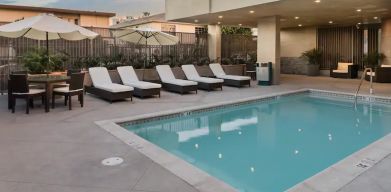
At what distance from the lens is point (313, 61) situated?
20.8m

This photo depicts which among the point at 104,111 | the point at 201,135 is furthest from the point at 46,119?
the point at 201,135

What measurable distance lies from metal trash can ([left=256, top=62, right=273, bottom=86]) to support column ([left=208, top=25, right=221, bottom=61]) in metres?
4.08

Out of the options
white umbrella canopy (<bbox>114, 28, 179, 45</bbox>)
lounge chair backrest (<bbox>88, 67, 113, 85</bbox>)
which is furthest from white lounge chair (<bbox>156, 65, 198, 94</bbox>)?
lounge chair backrest (<bbox>88, 67, 113, 85</bbox>)

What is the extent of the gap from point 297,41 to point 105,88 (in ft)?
50.6

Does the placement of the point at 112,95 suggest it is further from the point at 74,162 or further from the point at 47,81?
the point at 74,162

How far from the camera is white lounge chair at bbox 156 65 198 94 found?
11.9 m

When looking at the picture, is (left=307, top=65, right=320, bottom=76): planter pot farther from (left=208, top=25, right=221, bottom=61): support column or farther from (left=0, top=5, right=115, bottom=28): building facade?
(left=0, top=5, right=115, bottom=28): building facade

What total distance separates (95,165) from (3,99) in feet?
25.4

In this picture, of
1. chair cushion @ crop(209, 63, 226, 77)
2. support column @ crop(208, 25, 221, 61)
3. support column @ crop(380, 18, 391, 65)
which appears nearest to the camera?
chair cushion @ crop(209, 63, 226, 77)

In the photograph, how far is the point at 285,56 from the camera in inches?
903

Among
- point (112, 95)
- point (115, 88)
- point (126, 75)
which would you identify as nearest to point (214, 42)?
point (126, 75)

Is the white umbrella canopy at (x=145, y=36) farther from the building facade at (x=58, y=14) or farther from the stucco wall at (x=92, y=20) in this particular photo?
the stucco wall at (x=92, y=20)

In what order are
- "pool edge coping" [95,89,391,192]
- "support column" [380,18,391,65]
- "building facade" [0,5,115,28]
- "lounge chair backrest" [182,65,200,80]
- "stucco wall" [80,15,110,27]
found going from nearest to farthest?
"pool edge coping" [95,89,391,192]
"lounge chair backrest" [182,65,200,80]
"support column" [380,18,391,65]
"building facade" [0,5,115,28]
"stucco wall" [80,15,110,27]

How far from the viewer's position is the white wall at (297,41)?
21406 mm
